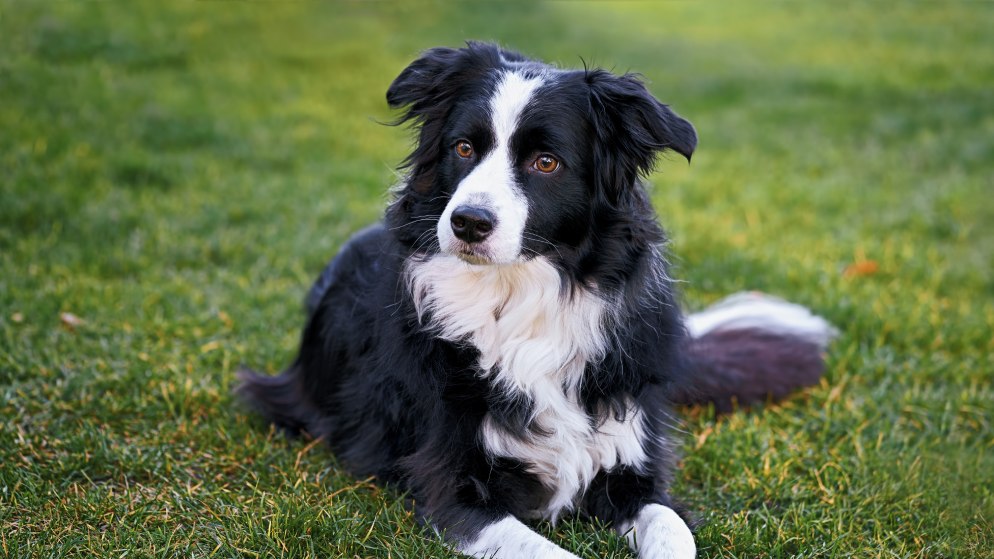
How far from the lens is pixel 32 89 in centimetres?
888

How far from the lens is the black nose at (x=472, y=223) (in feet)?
10.1

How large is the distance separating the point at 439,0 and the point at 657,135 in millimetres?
11773

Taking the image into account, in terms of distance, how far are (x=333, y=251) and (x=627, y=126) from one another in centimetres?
351

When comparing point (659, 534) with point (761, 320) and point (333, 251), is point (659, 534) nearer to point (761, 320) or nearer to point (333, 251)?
point (761, 320)

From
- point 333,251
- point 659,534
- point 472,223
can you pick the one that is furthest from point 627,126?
point 333,251

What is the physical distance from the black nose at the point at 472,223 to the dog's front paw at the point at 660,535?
1121 mm

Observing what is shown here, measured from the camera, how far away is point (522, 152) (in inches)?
130

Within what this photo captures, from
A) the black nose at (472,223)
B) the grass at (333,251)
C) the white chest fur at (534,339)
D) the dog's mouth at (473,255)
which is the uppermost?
the black nose at (472,223)

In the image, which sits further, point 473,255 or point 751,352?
point 751,352

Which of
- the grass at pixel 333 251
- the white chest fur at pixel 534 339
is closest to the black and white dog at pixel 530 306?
the white chest fur at pixel 534 339

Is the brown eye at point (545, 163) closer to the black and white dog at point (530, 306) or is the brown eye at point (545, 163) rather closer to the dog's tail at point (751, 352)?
the black and white dog at point (530, 306)

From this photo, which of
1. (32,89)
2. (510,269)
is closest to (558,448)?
(510,269)

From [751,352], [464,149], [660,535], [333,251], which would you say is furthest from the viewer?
[333,251]

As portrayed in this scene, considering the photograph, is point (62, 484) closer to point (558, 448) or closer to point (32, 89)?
point (558, 448)
